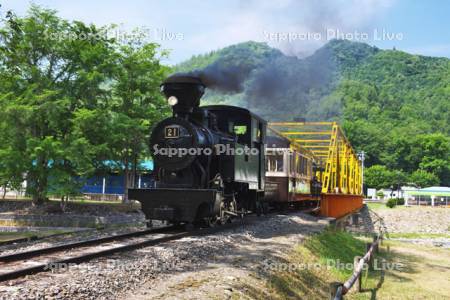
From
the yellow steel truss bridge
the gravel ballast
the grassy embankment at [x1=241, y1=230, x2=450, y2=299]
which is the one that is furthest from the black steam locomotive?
the yellow steel truss bridge

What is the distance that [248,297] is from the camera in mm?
6438

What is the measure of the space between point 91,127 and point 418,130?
129158mm

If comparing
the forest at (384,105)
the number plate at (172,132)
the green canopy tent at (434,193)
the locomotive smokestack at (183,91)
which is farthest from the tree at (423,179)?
the number plate at (172,132)

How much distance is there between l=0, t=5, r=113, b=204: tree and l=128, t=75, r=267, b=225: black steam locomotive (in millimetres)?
11622

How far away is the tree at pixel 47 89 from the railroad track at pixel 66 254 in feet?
43.1

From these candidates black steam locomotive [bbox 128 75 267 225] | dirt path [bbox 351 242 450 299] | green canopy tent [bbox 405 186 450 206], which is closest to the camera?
black steam locomotive [bbox 128 75 267 225]

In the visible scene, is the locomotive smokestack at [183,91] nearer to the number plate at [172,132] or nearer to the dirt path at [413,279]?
the number plate at [172,132]

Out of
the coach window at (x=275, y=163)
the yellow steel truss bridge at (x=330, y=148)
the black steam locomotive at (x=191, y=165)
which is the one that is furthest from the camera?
the yellow steel truss bridge at (x=330, y=148)

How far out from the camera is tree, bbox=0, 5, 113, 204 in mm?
22703

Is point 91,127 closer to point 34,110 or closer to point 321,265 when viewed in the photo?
point 34,110

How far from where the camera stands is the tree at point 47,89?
894 inches

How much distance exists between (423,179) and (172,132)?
108478mm

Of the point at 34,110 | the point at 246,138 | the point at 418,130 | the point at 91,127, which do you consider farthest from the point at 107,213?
the point at 418,130

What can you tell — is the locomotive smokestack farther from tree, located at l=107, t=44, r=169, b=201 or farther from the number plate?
tree, located at l=107, t=44, r=169, b=201
